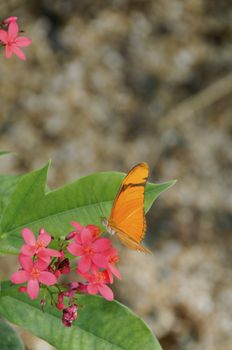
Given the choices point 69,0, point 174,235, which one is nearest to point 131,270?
point 174,235

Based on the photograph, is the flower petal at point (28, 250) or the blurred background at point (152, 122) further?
the blurred background at point (152, 122)

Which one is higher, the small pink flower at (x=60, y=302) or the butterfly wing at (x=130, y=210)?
the butterfly wing at (x=130, y=210)

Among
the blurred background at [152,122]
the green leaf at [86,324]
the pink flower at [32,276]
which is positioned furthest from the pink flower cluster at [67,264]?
the blurred background at [152,122]

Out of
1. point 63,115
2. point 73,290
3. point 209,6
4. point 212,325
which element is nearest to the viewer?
point 73,290

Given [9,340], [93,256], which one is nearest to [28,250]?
[93,256]

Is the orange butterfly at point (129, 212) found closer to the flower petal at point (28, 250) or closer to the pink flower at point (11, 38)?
the flower petal at point (28, 250)

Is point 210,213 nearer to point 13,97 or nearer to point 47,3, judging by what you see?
point 13,97
